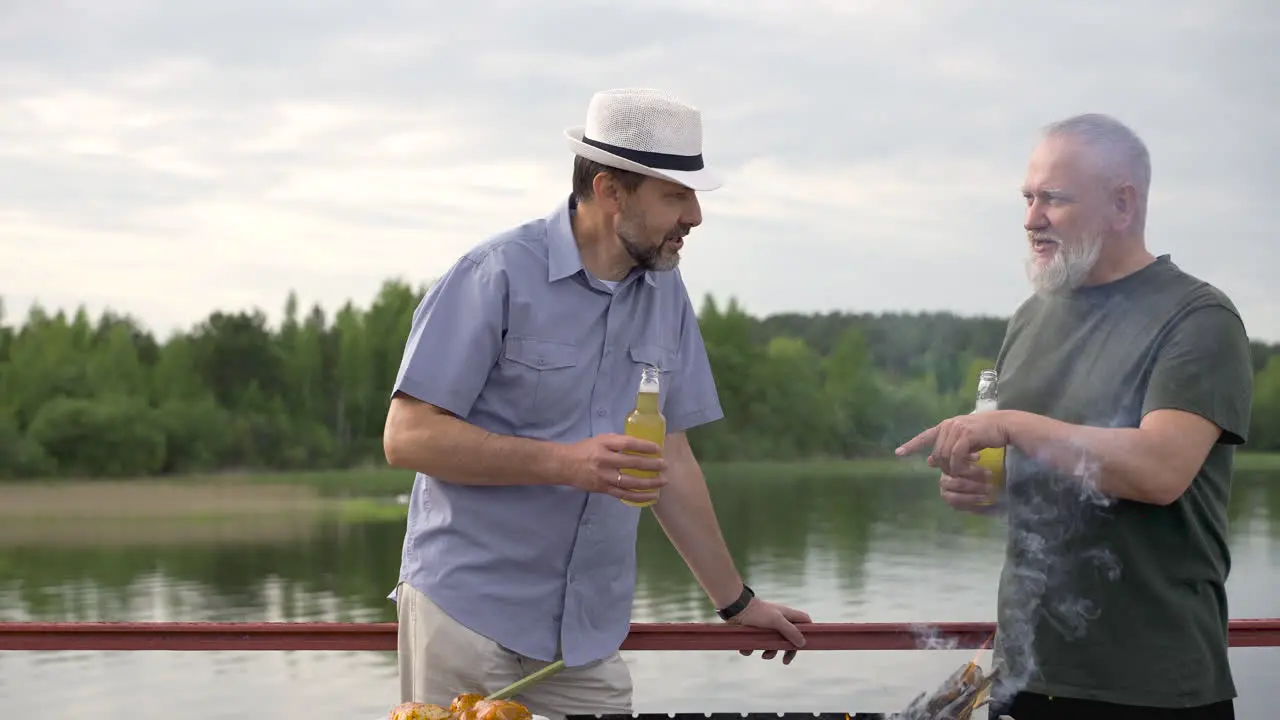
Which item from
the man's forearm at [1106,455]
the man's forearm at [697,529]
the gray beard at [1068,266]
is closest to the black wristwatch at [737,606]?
the man's forearm at [697,529]

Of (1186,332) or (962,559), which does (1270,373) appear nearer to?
(962,559)

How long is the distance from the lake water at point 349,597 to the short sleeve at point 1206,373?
4529 cm

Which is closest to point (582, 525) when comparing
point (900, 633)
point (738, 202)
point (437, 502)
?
point (437, 502)

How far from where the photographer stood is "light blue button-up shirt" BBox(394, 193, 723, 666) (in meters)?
2.30

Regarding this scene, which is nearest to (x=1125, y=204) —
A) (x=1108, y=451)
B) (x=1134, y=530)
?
(x=1108, y=451)

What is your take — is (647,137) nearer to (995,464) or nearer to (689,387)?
(689,387)

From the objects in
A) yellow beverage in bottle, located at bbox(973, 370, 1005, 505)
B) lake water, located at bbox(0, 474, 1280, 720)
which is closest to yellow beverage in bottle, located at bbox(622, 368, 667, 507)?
yellow beverage in bottle, located at bbox(973, 370, 1005, 505)

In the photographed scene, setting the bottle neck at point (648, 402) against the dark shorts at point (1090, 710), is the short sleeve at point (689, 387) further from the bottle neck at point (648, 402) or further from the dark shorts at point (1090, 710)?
the dark shorts at point (1090, 710)

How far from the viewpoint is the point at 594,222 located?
7.93ft

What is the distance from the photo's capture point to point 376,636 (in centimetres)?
252

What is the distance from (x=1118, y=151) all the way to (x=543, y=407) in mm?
1059

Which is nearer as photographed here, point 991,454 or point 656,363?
point 991,454

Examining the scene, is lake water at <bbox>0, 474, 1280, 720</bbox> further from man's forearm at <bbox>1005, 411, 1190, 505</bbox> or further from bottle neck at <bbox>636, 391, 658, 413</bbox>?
man's forearm at <bbox>1005, 411, 1190, 505</bbox>

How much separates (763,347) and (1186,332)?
5350 centimetres
